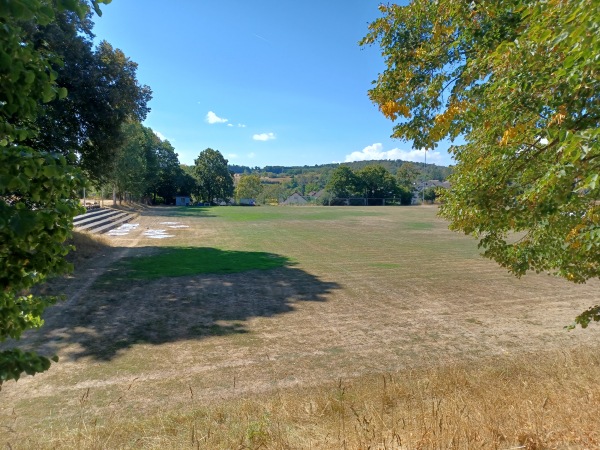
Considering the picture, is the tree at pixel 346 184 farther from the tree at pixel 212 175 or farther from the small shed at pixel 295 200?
the tree at pixel 212 175

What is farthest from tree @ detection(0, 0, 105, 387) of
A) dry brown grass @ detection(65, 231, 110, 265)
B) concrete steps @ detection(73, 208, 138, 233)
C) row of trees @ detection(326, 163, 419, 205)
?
row of trees @ detection(326, 163, 419, 205)

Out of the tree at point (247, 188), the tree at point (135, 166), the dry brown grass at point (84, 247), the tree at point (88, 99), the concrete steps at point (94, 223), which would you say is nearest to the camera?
the tree at point (88, 99)

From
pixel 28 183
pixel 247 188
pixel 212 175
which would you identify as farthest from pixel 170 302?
pixel 247 188

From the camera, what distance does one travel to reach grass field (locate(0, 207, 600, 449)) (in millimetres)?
3779

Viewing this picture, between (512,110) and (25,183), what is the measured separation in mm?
3892

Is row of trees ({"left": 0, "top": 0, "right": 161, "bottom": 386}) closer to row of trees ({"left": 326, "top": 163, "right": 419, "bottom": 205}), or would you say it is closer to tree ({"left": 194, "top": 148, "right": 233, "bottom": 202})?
tree ({"left": 194, "top": 148, "right": 233, "bottom": 202})

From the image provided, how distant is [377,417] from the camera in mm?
4035

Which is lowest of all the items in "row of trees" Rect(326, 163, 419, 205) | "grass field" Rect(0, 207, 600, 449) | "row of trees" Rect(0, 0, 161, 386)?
"grass field" Rect(0, 207, 600, 449)

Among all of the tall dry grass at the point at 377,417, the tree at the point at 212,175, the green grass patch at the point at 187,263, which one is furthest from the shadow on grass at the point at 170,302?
the tree at the point at 212,175

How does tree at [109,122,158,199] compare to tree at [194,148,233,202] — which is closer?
tree at [109,122,158,199]

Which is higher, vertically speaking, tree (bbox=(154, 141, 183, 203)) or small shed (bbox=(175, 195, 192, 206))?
tree (bbox=(154, 141, 183, 203))

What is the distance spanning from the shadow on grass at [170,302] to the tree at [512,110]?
5.35 metres

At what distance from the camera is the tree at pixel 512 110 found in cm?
280

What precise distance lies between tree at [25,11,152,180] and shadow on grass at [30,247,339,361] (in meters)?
4.53
